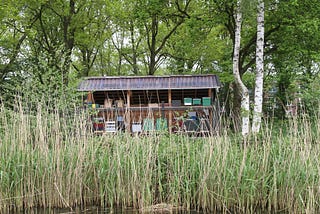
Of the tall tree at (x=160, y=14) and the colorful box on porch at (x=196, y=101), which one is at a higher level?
the tall tree at (x=160, y=14)

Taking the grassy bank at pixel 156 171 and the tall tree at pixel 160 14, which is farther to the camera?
the tall tree at pixel 160 14

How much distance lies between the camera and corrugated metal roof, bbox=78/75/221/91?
12303mm

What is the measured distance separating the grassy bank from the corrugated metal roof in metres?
7.62

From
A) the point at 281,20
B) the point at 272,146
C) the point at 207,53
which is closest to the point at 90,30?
the point at 207,53

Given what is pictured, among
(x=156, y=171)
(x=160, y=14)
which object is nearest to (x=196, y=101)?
(x=160, y=14)

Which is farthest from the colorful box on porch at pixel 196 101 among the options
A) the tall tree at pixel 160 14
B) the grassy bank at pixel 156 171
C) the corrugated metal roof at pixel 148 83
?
the grassy bank at pixel 156 171

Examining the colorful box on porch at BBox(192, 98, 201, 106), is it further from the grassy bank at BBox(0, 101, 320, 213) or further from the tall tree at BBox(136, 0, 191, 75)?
the grassy bank at BBox(0, 101, 320, 213)

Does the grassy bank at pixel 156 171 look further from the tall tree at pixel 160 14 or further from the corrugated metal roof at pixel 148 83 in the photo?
the tall tree at pixel 160 14

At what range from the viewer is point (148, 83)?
42.1ft

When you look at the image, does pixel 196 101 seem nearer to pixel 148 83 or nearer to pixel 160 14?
pixel 148 83

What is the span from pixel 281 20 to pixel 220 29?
5470 mm

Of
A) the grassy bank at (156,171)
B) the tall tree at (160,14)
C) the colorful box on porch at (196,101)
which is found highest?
the tall tree at (160,14)

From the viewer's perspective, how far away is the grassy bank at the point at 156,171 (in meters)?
4.19

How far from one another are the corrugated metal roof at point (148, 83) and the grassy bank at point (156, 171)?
7.62m
